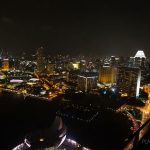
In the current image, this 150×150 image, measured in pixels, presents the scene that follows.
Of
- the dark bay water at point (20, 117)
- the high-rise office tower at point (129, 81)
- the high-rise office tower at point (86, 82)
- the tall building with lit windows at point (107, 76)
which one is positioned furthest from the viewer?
the tall building with lit windows at point (107, 76)

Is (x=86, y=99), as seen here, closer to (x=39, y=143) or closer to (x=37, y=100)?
(x=37, y=100)

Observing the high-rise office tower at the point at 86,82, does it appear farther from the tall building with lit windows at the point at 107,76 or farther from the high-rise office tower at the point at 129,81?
the tall building with lit windows at the point at 107,76

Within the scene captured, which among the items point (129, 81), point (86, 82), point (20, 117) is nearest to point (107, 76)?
point (86, 82)

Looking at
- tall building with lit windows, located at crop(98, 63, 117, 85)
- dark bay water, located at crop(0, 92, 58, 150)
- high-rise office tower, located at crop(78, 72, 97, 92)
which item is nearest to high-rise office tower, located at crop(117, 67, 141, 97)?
high-rise office tower, located at crop(78, 72, 97, 92)

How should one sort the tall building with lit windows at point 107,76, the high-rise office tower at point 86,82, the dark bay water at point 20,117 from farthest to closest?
the tall building with lit windows at point 107,76 < the high-rise office tower at point 86,82 < the dark bay water at point 20,117

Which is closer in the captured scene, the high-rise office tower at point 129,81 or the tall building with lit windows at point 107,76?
the high-rise office tower at point 129,81

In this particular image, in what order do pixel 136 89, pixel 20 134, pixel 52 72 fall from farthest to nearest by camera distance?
1. pixel 52 72
2. pixel 136 89
3. pixel 20 134

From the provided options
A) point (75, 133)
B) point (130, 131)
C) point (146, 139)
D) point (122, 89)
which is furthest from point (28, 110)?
point (146, 139)

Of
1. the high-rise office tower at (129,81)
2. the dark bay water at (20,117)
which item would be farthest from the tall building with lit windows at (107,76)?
the dark bay water at (20,117)
